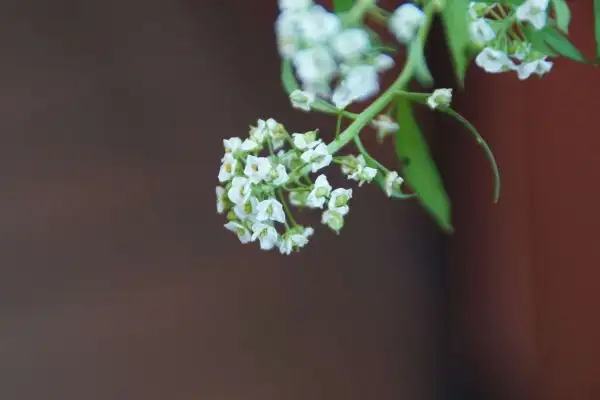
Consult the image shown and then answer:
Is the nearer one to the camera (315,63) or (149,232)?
(315,63)

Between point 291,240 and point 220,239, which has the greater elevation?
point 291,240

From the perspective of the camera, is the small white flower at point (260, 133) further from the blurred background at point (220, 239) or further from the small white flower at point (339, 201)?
the blurred background at point (220, 239)

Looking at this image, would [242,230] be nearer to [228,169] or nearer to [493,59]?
[228,169]

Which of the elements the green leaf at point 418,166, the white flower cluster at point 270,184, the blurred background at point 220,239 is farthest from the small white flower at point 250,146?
→ the blurred background at point 220,239

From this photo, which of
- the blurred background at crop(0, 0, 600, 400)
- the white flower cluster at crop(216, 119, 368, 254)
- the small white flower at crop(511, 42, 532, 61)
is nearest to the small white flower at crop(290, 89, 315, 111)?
the white flower cluster at crop(216, 119, 368, 254)

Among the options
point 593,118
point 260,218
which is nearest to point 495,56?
point 260,218

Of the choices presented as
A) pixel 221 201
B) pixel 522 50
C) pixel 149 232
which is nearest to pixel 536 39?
pixel 522 50

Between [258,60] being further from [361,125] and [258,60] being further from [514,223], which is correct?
[361,125]
